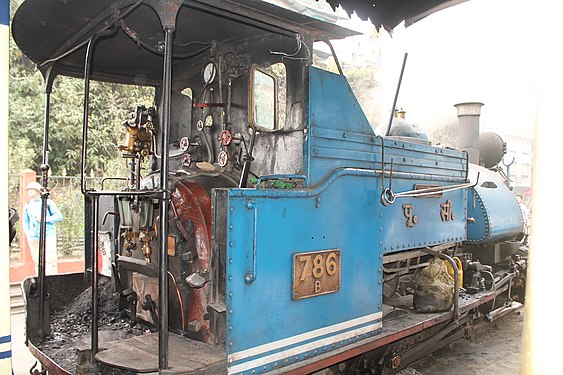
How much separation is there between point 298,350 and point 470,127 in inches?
190

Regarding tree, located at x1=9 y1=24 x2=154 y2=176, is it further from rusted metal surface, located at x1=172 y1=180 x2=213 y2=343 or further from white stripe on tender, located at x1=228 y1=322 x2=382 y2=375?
white stripe on tender, located at x1=228 y1=322 x2=382 y2=375

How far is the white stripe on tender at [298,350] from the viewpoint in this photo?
9.86 ft

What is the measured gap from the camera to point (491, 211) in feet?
20.0

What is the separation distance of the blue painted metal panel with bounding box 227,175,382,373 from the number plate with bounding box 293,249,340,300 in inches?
1.7

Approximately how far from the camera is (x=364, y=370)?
409 centimetres

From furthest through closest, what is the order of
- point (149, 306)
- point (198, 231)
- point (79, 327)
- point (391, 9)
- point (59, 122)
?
point (59, 122)
point (79, 327)
point (391, 9)
point (149, 306)
point (198, 231)

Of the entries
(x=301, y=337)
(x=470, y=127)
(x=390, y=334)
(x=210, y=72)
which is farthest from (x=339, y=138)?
(x=470, y=127)

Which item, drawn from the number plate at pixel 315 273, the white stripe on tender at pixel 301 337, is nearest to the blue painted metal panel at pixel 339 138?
the number plate at pixel 315 273

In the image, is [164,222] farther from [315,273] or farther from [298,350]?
[298,350]

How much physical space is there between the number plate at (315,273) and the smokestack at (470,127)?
4197mm

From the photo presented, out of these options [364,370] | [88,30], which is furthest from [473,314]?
[88,30]

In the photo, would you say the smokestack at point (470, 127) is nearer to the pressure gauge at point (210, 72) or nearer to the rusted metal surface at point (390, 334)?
the rusted metal surface at point (390, 334)

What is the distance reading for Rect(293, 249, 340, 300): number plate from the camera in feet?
10.9

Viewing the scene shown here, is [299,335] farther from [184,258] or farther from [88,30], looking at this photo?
[88,30]
